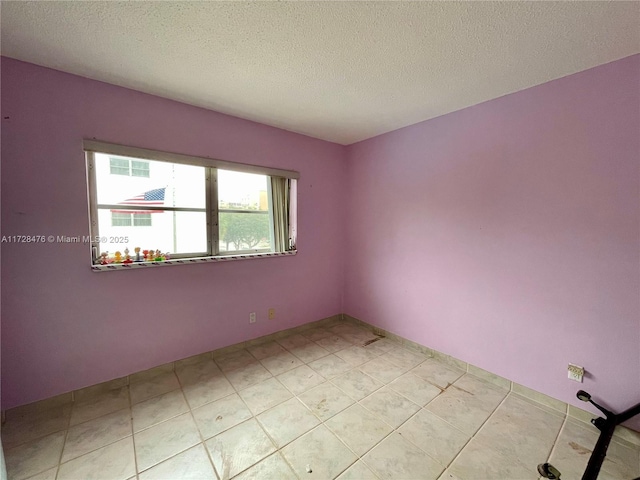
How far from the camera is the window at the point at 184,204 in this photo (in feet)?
6.61

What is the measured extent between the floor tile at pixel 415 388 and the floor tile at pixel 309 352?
30.6 inches

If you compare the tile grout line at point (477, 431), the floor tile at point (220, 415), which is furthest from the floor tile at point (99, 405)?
the tile grout line at point (477, 431)

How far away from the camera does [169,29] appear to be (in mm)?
1379

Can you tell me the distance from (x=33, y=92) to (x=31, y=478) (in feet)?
7.60

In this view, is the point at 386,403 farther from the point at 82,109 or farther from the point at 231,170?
the point at 82,109

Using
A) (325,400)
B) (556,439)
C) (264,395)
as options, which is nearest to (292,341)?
(264,395)

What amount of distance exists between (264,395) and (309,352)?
76 cm

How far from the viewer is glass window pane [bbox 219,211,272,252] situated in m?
2.64

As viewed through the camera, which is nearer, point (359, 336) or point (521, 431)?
point (521, 431)

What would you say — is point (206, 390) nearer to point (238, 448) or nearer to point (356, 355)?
point (238, 448)

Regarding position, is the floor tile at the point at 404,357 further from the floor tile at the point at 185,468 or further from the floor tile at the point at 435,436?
the floor tile at the point at 185,468

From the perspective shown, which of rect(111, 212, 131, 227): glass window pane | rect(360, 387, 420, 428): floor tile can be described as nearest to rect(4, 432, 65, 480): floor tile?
rect(111, 212, 131, 227): glass window pane

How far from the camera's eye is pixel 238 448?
60.0 inches

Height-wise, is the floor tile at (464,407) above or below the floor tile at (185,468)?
below
